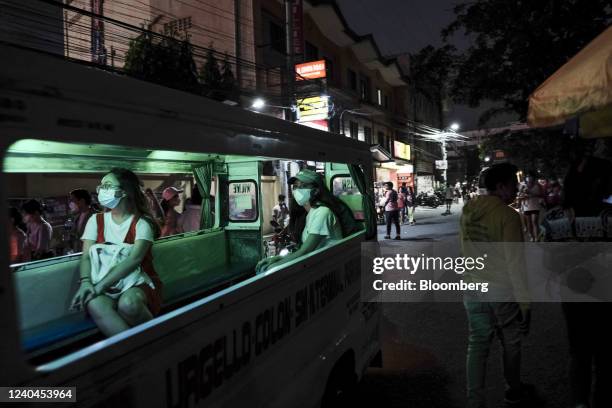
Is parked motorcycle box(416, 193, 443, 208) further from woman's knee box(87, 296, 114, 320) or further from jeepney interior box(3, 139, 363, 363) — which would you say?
woman's knee box(87, 296, 114, 320)

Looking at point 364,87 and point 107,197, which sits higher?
point 364,87

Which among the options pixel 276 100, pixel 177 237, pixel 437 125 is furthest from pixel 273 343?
pixel 437 125

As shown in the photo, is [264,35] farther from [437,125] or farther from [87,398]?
[437,125]

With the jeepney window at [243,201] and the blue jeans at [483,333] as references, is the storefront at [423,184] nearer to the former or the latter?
the jeepney window at [243,201]

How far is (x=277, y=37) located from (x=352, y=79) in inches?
350

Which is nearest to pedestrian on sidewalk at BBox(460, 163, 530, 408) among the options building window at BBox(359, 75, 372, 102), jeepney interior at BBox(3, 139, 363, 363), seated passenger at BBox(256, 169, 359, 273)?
seated passenger at BBox(256, 169, 359, 273)

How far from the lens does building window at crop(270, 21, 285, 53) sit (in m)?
17.2

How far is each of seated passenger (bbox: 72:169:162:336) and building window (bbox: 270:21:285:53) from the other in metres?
15.4

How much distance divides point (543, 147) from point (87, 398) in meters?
14.4

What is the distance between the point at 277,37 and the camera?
1758cm

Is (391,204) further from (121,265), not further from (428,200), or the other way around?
(428,200)

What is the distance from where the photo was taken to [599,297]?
3012mm

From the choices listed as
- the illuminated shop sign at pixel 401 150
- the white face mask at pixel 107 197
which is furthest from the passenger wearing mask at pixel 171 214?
the illuminated shop sign at pixel 401 150

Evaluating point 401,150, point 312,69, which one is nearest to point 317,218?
point 312,69
